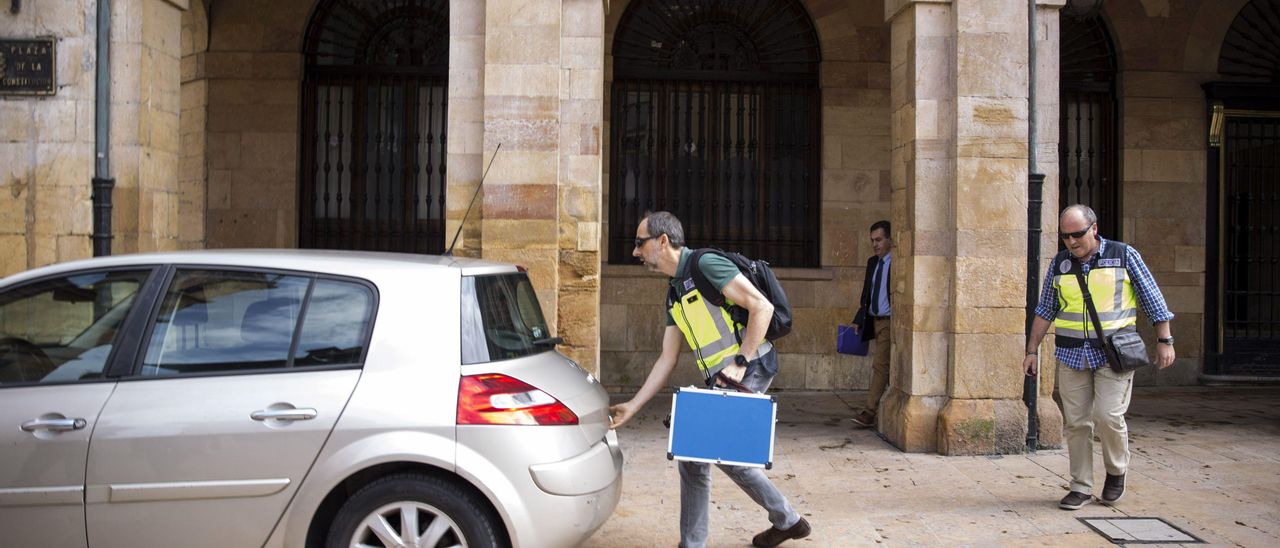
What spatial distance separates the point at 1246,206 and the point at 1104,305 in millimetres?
6853

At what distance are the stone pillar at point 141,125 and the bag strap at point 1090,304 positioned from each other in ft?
21.2

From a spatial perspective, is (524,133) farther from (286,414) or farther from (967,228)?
(286,414)

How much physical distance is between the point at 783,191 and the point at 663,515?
610 centimetres

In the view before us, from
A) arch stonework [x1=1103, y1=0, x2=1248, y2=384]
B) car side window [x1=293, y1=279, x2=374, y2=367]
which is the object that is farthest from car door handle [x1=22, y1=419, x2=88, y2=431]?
arch stonework [x1=1103, y1=0, x2=1248, y2=384]

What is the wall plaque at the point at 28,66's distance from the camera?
295 inches

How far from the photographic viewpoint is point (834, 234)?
11023 millimetres

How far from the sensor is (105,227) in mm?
7422

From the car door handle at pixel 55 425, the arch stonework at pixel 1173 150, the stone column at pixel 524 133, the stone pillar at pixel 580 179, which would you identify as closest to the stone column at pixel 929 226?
the stone pillar at pixel 580 179

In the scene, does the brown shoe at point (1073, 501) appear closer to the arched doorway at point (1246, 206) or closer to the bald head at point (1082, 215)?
the bald head at point (1082, 215)

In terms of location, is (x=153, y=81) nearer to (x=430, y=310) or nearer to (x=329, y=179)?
(x=329, y=179)

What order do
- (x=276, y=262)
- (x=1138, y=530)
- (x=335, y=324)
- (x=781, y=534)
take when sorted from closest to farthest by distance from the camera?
(x=335, y=324) < (x=276, y=262) < (x=781, y=534) < (x=1138, y=530)

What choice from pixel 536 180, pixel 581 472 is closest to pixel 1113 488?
pixel 581 472

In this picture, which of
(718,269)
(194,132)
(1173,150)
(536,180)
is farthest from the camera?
(1173,150)

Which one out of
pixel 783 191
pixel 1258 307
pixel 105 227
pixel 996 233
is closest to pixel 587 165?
pixel 996 233
